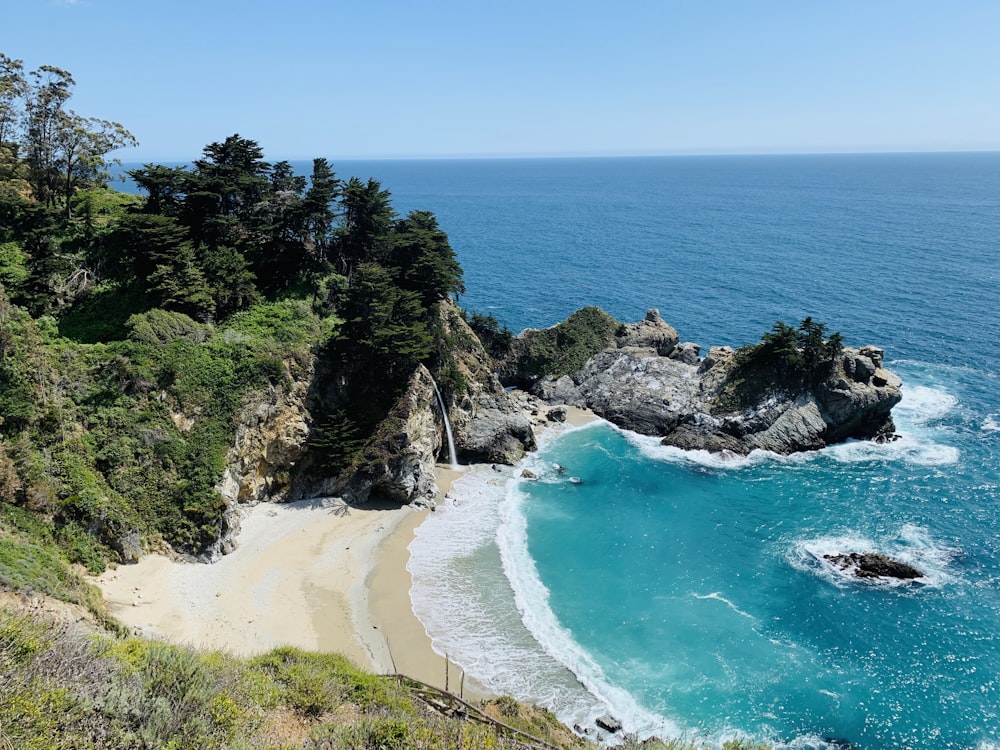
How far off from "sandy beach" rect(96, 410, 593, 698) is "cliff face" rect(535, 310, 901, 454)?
2580cm

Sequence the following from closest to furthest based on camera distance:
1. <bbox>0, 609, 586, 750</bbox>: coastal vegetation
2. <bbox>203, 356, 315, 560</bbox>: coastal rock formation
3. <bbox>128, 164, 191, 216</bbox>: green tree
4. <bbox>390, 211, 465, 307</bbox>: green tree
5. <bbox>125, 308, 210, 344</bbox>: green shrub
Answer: <bbox>0, 609, 586, 750</bbox>: coastal vegetation, <bbox>203, 356, 315, 560</bbox>: coastal rock formation, <bbox>125, 308, 210, 344</bbox>: green shrub, <bbox>128, 164, 191, 216</bbox>: green tree, <bbox>390, 211, 465, 307</bbox>: green tree

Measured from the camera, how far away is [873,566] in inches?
1356

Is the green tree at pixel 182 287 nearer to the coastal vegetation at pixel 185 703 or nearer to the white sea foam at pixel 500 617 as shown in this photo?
the white sea foam at pixel 500 617

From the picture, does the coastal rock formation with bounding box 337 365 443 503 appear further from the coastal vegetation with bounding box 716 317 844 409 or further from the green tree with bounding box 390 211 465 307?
the coastal vegetation with bounding box 716 317 844 409

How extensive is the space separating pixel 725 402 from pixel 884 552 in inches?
743

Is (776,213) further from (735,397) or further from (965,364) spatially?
(735,397)

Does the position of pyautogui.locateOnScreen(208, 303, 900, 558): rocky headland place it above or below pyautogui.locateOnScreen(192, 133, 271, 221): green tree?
below

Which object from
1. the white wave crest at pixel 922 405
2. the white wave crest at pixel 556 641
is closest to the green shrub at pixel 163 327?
the white wave crest at pixel 556 641

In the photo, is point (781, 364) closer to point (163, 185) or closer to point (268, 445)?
point (268, 445)

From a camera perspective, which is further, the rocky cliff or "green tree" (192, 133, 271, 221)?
"green tree" (192, 133, 271, 221)

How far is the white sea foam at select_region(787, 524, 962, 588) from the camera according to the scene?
33750 mm

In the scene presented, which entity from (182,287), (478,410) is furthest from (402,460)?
(182,287)

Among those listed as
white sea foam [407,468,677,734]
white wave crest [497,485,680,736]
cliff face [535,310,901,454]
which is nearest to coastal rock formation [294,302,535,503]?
white sea foam [407,468,677,734]

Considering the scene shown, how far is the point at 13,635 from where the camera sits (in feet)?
48.6
